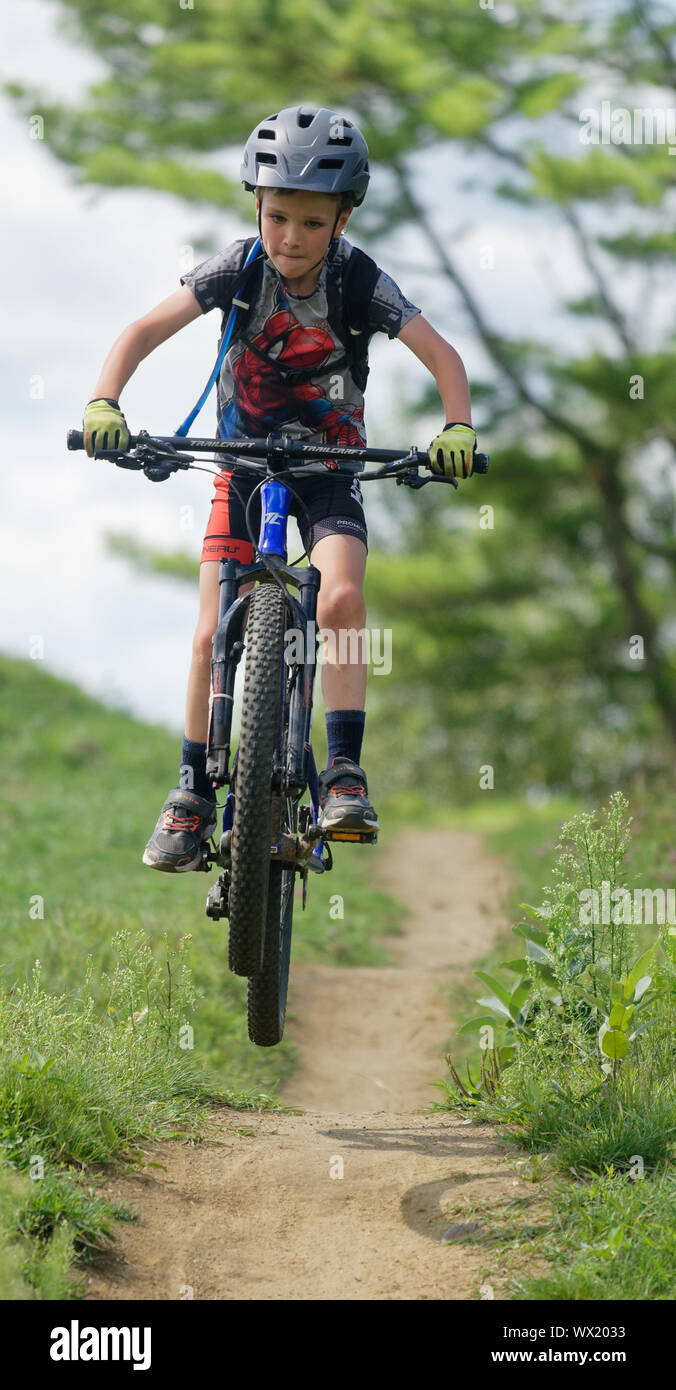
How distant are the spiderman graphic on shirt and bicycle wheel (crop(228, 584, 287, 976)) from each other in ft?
3.33

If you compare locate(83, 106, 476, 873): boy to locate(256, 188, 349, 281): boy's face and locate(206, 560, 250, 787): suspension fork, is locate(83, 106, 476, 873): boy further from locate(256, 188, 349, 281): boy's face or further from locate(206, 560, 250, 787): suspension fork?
locate(206, 560, 250, 787): suspension fork

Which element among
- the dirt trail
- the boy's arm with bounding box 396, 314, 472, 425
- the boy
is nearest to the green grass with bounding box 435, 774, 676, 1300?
the dirt trail

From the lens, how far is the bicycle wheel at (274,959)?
402 centimetres

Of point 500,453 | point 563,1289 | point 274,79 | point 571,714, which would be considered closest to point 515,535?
point 500,453

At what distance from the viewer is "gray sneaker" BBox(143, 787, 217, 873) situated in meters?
4.29

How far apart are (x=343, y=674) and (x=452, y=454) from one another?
0.77 meters

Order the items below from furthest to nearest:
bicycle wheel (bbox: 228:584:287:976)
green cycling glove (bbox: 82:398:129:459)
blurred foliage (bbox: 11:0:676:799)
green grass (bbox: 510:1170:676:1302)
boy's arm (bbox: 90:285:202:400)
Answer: blurred foliage (bbox: 11:0:676:799), boy's arm (bbox: 90:285:202:400), green cycling glove (bbox: 82:398:129:459), bicycle wheel (bbox: 228:584:287:976), green grass (bbox: 510:1170:676:1302)

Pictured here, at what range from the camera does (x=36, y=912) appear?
6.74 metres

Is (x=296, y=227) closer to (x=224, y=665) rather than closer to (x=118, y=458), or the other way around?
(x=118, y=458)

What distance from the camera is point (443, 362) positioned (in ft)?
14.8

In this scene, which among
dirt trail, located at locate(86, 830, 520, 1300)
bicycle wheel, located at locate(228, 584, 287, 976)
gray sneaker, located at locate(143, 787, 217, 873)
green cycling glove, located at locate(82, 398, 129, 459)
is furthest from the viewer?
gray sneaker, located at locate(143, 787, 217, 873)

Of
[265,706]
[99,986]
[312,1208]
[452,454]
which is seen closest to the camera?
[312,1208]

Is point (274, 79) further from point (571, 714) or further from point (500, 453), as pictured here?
point (571, 714)

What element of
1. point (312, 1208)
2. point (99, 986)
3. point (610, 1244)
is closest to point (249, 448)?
point (312, 1208)
